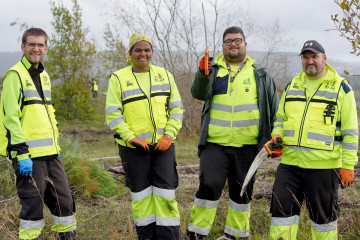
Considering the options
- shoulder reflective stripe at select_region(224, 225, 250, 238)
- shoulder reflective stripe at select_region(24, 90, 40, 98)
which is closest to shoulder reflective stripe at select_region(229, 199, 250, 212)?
shoulder reflective stripe at select_region(224, 225, 250, 238)

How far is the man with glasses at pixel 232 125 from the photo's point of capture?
152 inches

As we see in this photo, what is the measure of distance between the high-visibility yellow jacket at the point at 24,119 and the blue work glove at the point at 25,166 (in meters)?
0.04

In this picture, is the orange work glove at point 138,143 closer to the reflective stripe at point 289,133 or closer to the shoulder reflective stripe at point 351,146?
the reflective stripe at point 289,133

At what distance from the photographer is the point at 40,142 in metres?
3.46

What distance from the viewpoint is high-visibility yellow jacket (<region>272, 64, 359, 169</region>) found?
130 inches

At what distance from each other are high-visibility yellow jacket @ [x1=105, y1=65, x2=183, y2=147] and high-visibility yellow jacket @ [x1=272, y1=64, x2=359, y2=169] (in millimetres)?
1247

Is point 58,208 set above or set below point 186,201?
above

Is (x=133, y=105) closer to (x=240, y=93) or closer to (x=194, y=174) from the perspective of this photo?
(x=240, y=93)

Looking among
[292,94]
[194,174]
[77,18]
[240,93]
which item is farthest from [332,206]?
[77,18]

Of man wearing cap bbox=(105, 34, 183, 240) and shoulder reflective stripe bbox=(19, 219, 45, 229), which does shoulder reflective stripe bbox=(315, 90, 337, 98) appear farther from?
shoulder reflective stripe bbox=(19, 219, 45, 229)

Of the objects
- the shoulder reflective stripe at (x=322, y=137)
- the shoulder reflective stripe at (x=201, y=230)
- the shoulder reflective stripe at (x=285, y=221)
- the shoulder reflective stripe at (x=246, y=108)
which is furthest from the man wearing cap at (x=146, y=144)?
the shoulder reflective stripe at (x=322, y=137)

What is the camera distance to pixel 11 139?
10.6 feet

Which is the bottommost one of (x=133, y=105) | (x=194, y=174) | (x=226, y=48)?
(x=194, y=174)

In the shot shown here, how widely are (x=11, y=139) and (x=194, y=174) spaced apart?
15.8 feet
